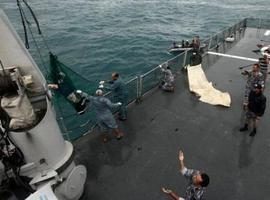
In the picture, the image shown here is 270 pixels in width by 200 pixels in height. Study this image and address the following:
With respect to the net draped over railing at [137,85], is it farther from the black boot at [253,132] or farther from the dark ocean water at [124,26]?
the dark ocean water at [124,26]

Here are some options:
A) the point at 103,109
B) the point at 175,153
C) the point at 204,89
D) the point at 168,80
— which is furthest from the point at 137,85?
the point at 175,153

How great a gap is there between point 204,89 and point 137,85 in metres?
3.22

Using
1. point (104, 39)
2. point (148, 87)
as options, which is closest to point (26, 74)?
point (148, 87)

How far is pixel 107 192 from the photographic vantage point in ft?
22.2

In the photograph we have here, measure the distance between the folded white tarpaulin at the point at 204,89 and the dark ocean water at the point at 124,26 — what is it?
32.8 feet

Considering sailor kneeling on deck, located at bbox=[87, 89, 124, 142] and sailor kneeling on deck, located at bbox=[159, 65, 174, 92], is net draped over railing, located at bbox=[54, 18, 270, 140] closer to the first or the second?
sailor kneeling on deck, located at bbox=[159, 65, 174, 92]

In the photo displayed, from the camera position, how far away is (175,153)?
8.05 meters

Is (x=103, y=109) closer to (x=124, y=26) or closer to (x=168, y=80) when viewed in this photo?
(x=168, y=80)

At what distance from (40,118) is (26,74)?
2.96ft

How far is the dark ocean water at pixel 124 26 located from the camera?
2462cm

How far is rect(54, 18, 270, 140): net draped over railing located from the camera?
28.6ft

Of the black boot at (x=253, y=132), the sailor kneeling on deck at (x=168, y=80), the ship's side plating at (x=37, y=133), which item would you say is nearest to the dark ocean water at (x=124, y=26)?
the sailor kneeling on deck at (x=168, y=80)

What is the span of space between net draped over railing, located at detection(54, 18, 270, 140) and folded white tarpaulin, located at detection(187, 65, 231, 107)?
115 centimetres

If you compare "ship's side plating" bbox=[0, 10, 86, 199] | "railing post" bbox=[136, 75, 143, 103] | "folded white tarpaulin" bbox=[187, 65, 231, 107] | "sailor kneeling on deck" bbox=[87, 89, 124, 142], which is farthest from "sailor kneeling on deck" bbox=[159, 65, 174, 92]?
"ship's side plating" bbox=[0, 10, 86, 199]
